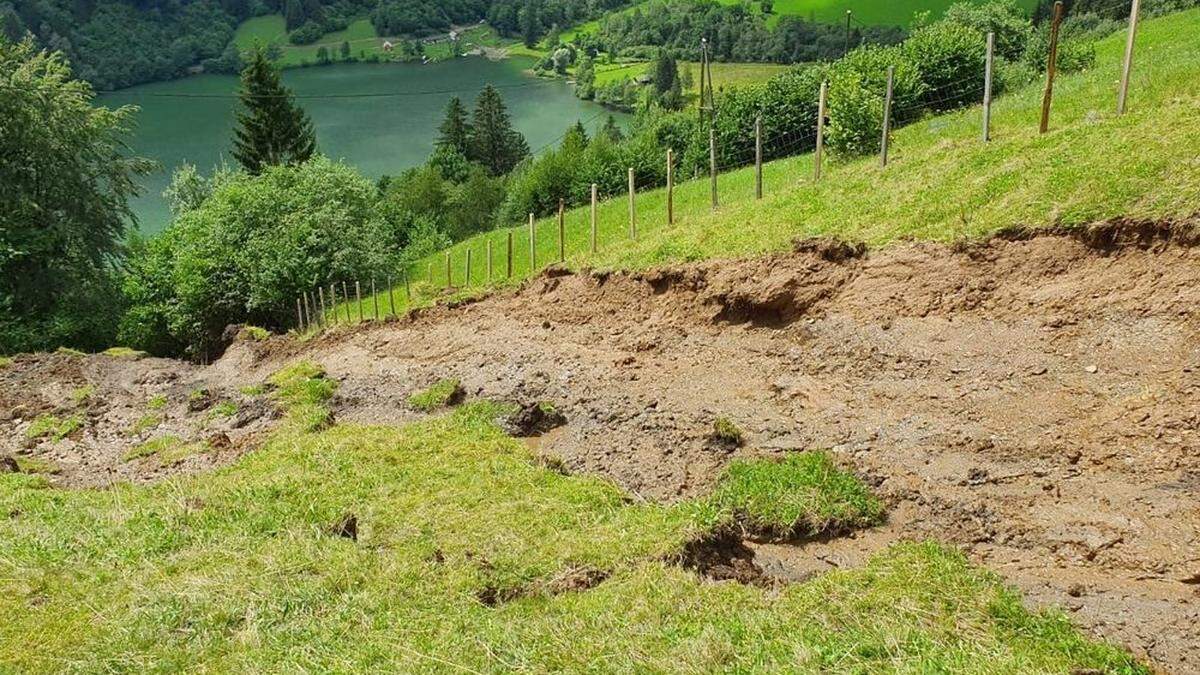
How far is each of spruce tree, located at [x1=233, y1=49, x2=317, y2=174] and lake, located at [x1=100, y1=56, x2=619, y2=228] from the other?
83.4 ft

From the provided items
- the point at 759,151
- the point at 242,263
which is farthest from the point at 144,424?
the point at 242,263

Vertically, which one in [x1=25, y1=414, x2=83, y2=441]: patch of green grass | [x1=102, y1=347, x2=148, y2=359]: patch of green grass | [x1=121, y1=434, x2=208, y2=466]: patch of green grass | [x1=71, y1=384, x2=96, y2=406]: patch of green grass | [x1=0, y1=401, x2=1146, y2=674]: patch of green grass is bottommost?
[x1=102, y1=347, x2=148, y2=359]: patch of green grass

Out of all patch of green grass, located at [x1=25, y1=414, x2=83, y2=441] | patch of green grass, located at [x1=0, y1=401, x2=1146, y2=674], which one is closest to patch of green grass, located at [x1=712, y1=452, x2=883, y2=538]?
patch of green grass, located at [x1=0, y1=401, x2=1146, y2=674]

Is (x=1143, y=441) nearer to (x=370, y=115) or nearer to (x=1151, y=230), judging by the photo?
(x=1151, y=230)

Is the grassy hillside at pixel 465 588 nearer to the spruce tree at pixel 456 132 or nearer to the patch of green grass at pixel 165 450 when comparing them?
the patch of green grass at pixel 165 450

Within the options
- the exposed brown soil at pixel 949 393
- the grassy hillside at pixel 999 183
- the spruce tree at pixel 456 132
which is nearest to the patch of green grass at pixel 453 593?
the exposed brown soil at pixel 949 393

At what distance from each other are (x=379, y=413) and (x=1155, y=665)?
12119mm

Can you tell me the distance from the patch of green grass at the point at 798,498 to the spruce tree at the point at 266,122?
174 ft

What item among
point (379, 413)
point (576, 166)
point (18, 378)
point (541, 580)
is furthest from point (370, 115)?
point (541, 580)

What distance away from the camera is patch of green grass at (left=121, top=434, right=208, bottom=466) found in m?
14.5

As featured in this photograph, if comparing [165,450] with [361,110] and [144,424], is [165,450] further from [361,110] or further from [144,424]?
[361,110]

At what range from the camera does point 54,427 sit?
18422 millimetres

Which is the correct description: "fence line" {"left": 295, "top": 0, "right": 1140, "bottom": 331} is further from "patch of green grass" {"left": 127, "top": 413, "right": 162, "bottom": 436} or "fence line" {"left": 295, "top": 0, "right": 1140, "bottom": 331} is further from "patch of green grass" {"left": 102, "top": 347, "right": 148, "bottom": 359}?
"patch of green grass" {"left": 127, "top": 413, "right": 162, "bottom": 436}

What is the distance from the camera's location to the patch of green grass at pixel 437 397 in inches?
566
